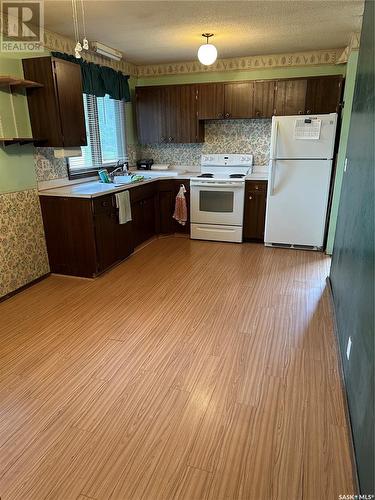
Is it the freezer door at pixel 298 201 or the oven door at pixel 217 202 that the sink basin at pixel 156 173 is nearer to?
the oven door at pixel 217 202

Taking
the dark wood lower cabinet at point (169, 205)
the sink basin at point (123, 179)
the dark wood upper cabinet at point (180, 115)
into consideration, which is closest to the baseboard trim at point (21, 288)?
the sink basin at point (123, 179)

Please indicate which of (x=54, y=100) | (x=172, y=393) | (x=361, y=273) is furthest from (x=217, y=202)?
(x=172, y=393)

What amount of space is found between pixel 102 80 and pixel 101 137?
697 millimetres

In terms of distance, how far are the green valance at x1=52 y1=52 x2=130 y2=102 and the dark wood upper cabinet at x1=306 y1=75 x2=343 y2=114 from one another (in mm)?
2477

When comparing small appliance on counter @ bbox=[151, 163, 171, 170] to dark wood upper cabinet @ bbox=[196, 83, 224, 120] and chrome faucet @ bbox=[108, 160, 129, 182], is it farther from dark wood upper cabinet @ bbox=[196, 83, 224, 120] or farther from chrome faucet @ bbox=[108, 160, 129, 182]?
dark wood upper cabinet @ bbox=[196, 83, 224, 120]

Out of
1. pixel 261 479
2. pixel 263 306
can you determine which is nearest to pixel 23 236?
pixel 263 306

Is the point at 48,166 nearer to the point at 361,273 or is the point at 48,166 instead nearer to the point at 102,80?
the point at 102,80

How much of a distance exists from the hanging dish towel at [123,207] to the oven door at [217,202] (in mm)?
1118

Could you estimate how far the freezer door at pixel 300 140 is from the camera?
395 centimetres

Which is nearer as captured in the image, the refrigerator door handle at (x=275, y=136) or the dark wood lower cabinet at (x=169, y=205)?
the refrigerator door handle at (x=275, y=136)

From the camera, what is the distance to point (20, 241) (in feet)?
10.8

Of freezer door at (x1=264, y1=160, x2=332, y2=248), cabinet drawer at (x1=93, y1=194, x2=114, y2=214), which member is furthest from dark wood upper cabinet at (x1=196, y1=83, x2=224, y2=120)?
cabinet drawer at (x1=93, y1=194, x2=114, y2=214)

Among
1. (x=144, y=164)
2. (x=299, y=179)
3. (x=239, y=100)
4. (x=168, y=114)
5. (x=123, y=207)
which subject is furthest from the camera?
(x=144, y=164)

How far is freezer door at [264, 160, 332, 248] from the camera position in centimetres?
414
